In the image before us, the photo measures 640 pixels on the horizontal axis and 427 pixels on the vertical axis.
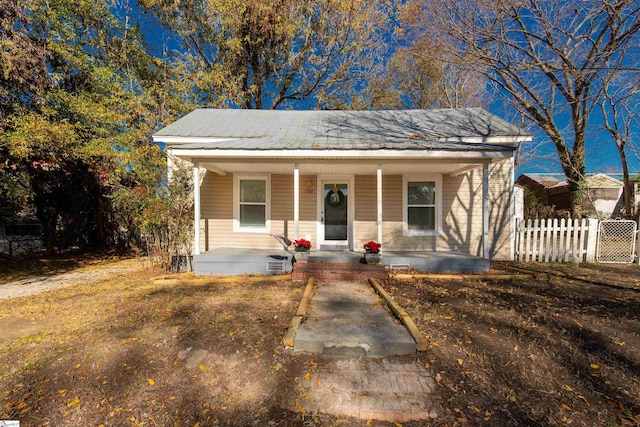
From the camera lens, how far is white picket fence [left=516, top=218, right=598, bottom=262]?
749 centimetres

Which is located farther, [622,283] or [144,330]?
[622,283]

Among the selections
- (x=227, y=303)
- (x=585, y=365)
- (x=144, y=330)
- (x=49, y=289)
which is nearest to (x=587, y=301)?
(x=585, y=365)

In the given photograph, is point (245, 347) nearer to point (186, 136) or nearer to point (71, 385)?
point (71, 385)

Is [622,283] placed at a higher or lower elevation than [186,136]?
lower

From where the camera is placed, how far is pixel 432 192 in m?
7.91

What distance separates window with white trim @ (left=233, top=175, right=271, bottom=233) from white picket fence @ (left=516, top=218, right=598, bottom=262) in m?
7.28

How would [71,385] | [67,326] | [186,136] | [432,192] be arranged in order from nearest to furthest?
[71,385] → [67,326] → [186,136] → [432,192]

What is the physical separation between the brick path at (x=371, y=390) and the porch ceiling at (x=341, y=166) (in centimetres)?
462

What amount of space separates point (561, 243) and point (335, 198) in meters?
6.26

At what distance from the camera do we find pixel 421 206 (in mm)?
7949

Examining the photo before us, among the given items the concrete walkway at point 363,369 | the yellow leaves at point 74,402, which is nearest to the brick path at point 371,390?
the concrete walkway at point 363,369

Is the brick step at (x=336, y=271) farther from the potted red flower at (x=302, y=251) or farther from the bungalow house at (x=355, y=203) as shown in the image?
the bungalow house at (x=355, y=203)

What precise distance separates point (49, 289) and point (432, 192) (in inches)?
378

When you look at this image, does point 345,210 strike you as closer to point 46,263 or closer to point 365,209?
point 365,209
